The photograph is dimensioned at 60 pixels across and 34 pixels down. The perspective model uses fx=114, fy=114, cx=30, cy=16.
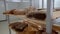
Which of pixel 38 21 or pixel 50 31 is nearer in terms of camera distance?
pixel 50 31

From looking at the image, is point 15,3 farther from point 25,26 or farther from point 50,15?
point 50,15

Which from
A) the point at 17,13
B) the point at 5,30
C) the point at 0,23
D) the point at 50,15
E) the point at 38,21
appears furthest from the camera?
the point at 0,23

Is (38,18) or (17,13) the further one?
(17,13)

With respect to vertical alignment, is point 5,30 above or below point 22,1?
below

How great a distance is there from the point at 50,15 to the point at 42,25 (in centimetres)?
11

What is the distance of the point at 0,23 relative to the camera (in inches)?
88.6

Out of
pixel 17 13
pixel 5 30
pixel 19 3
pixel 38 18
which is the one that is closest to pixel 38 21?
pixel 38 18

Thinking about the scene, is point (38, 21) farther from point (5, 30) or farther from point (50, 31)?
point (5, 30)

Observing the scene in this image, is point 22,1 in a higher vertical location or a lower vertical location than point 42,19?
higher

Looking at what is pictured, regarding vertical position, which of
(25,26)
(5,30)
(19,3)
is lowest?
(5,30)

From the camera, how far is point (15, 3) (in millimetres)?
2336

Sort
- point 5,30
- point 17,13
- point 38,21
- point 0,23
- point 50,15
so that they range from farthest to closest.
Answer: point 0,23 < point 5,30 < point 17,13 < point 38,21 < point 50,15

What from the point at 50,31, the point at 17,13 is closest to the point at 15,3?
the point at 17,13

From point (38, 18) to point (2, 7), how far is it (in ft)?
5.99
